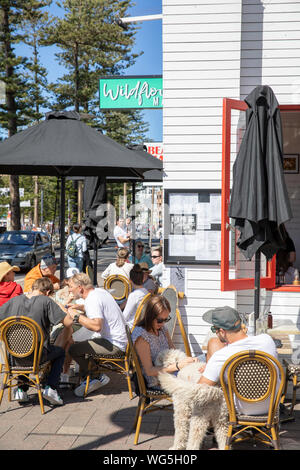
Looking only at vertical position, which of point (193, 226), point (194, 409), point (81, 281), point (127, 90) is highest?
point (127, 90)

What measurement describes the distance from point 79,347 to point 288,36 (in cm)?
434

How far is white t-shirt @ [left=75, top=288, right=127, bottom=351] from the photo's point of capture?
216 inches

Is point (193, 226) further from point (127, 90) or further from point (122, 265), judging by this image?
point (127, 90)

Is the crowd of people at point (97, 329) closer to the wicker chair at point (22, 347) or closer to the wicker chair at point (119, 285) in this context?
the wicker chair at point (22, 347)

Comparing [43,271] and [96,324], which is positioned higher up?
[43,271]

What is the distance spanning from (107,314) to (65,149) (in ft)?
6.25

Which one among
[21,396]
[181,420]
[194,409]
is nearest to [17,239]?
[21,396]

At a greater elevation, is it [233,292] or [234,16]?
[234,16]

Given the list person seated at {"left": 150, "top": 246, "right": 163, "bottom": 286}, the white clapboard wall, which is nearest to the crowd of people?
the white clapboard wall

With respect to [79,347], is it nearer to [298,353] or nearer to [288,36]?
[298,353]

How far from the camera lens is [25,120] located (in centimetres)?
2741

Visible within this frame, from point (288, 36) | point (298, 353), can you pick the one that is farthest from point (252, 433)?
point (288, 36)

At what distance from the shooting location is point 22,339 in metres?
5.18
